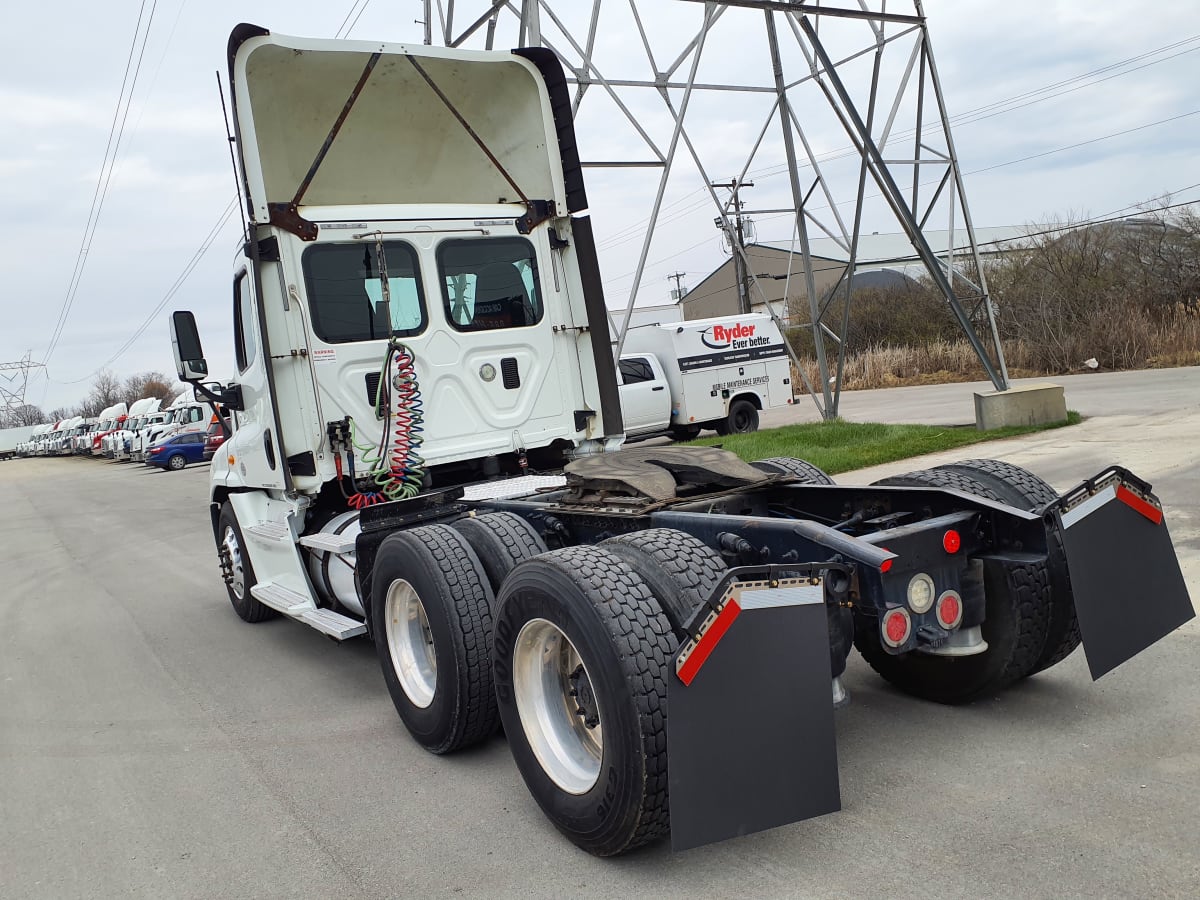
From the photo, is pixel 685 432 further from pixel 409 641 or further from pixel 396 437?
pixel 409 641

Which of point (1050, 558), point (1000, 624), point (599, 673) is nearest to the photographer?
point (599, 673)

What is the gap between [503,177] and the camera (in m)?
6.64

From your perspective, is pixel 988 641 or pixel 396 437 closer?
pixel 988 641

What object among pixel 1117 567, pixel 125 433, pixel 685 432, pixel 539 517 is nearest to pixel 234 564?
pixel 539 517

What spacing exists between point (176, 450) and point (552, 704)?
111 ft

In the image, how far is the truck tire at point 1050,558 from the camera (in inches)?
146

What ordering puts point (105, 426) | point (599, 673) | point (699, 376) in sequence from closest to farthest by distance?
point (599, 673), point (699, 376), point (105, 426)

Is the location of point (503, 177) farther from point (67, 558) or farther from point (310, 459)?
point (67, 558)

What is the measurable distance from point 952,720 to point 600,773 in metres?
1.79

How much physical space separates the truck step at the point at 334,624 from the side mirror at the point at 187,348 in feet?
5.84

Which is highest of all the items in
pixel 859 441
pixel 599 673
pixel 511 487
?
pixel 511 487

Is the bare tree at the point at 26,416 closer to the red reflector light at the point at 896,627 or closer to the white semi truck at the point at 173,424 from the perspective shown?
the white semi truck at the point at 173,424

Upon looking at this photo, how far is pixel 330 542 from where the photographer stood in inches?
214

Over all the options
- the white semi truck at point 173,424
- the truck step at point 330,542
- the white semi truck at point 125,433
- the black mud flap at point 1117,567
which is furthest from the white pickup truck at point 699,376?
the white semi truck at point 125,433
